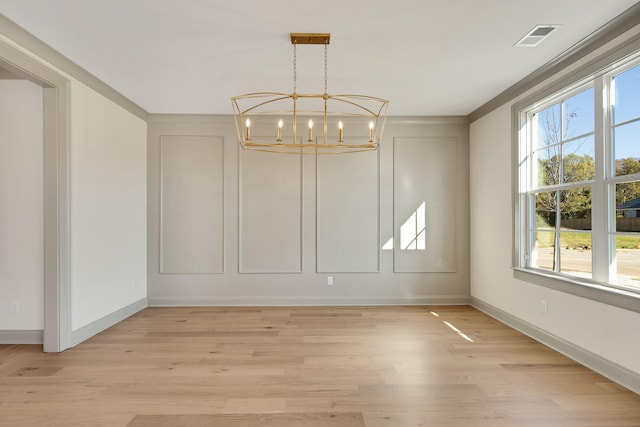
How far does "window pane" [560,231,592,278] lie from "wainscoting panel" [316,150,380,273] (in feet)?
7.34

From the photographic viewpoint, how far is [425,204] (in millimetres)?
5070

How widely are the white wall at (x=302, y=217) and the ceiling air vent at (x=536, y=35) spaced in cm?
214

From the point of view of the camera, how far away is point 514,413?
2254 mm

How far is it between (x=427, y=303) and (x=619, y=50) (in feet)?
11.6

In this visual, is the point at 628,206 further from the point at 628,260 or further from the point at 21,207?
the point at 21,207

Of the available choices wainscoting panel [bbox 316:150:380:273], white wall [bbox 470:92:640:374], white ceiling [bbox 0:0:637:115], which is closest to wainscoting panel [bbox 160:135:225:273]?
white ceiling [bbox 0:0:637:115]

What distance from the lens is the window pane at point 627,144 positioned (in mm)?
2613

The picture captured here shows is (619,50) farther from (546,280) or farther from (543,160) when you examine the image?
(546,280)

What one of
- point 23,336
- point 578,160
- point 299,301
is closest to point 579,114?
point 578,160

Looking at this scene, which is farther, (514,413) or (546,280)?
(546,280)

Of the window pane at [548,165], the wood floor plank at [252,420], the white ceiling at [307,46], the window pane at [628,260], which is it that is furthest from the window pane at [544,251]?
the wood floor plank at [252,420]

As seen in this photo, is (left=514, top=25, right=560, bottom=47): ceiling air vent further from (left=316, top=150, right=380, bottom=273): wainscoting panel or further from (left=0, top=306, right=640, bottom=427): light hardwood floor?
(left=0, top=306, right=640, bottom=427): light hardwood floor

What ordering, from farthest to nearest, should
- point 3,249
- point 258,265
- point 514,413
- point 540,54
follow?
1. point 258,265
2. point 3,249
3. point 540,54
4. point 514,413

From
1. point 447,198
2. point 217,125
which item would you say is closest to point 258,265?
point 217,125
